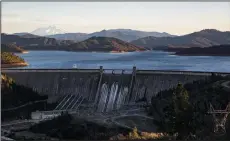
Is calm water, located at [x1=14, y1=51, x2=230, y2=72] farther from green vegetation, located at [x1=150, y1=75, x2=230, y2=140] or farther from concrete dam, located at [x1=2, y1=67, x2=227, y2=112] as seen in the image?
green vegetation, located at [x1=150, y1=75, x2=230, y2=140]

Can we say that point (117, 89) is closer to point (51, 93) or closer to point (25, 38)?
point (51, 93)

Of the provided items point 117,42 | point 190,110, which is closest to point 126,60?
point 117,42

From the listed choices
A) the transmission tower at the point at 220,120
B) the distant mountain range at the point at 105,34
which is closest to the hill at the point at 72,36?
the distant mountain range at the point at 105,34

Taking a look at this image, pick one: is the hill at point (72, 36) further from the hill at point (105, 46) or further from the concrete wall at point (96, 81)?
the concrete wall at point (96, 81)

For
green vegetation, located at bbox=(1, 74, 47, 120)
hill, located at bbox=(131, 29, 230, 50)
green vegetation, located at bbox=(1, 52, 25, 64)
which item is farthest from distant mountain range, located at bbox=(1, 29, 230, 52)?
green vegetation, located at bbox=(1, 74, 47, 120)

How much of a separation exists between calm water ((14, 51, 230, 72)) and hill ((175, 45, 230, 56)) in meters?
0.12

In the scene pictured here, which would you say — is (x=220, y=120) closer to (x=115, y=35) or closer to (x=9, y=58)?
(x=115, y=35)

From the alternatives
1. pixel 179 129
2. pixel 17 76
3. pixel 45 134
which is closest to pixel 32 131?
pixel 45 134

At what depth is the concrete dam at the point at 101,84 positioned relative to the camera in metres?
13.1

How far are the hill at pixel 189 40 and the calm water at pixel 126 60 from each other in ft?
1.13

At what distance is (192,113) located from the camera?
8984 mm

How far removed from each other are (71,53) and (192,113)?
A: 455 centimetres

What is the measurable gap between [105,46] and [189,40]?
250 cm

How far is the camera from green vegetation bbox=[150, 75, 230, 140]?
878 centimetres
